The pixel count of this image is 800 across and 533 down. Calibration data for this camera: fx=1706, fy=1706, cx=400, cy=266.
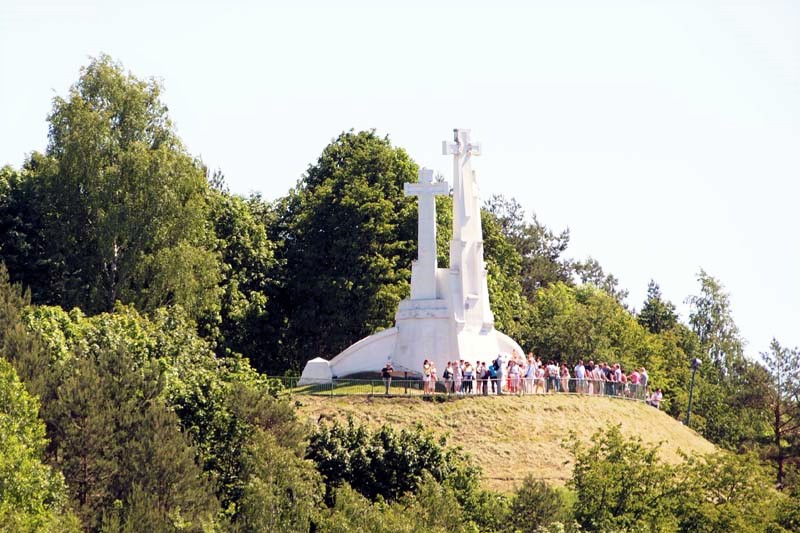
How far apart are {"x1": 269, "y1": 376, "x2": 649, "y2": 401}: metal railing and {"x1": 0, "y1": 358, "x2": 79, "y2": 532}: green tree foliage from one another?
1569cm

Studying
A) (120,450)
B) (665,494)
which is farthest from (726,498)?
(120,450)

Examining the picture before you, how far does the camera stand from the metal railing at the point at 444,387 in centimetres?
6625

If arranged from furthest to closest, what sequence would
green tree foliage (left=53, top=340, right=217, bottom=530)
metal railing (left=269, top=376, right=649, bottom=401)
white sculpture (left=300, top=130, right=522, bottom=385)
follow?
white sculpture (left=300, top=130, right=522, bottom=385) < metal railing (left=269, top=376, right=649, bottom=401) < green tree foliage (left=53, top=340, right=217, bottom=530)

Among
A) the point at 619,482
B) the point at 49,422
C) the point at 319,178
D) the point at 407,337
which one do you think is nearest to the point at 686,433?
the point at 407,337

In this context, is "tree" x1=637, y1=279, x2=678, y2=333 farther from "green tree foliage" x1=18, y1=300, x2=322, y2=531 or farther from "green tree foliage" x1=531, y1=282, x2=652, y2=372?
"green tree foliage" x1=18, y1=300, x2=322, y2=531

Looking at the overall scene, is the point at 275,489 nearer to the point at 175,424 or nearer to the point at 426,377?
the point at 175,424

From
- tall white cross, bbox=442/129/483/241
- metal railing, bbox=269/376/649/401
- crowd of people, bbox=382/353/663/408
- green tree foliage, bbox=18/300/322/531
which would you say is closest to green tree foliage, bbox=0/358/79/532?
green tree foliage, bbox=18/300/322/531

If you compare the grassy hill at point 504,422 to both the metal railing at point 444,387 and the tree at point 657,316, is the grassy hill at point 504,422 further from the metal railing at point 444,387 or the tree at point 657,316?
the tree at point 657,316

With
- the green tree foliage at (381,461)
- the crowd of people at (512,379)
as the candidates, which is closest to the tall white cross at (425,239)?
the crowd of people at (512,379)

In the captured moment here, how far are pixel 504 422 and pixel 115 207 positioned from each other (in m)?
19.9

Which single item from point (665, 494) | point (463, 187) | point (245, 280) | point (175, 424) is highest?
point (463, 187)

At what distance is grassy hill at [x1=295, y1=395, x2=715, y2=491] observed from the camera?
62.1 meters

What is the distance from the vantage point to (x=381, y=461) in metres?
56.0

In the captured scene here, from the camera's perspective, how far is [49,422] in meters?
53.4
